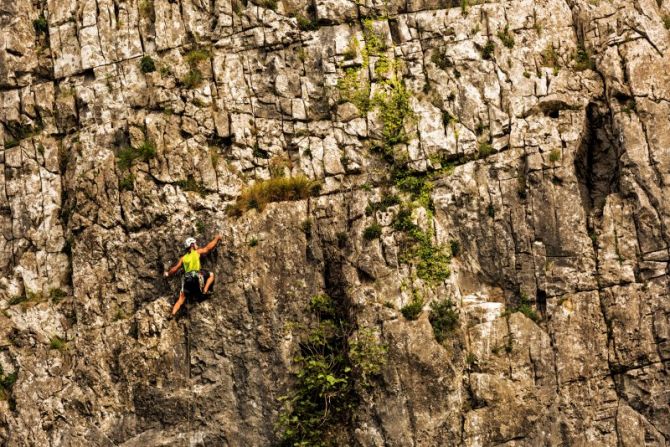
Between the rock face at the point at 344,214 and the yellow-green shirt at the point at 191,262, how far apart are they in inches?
28.1

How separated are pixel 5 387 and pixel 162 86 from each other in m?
Answer: 9.37

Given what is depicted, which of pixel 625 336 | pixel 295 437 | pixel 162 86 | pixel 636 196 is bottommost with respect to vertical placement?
pixel 295 437

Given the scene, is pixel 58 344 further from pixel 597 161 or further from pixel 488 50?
pixel 597 161

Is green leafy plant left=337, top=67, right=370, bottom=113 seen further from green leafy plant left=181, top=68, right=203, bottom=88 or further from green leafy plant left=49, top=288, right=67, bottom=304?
green leafy plant left=49, top=288, right=67, bottom=304

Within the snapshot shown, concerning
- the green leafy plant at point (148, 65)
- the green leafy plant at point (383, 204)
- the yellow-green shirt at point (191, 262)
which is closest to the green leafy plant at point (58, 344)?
the yellow-green shirt at point (191, 262)

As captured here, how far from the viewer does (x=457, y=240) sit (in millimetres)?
27516

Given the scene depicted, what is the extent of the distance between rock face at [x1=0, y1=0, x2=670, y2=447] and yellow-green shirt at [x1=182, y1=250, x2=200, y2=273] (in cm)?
71

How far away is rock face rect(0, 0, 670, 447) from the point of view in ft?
86.1

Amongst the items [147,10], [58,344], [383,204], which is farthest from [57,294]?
[383,204]

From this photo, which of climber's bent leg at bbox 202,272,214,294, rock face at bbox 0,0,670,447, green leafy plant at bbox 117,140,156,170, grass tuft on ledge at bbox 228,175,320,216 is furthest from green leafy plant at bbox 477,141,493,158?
green leafy plant at bbox 117,140,156,170

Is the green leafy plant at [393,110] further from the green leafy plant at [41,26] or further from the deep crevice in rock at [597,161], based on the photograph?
the green leafy plant at [41,26]

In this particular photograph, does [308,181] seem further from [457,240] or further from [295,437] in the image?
[295,437]

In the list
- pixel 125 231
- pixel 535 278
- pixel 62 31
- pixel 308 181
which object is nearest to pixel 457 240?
pixel 535 278

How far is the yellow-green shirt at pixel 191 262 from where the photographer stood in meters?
26.7
